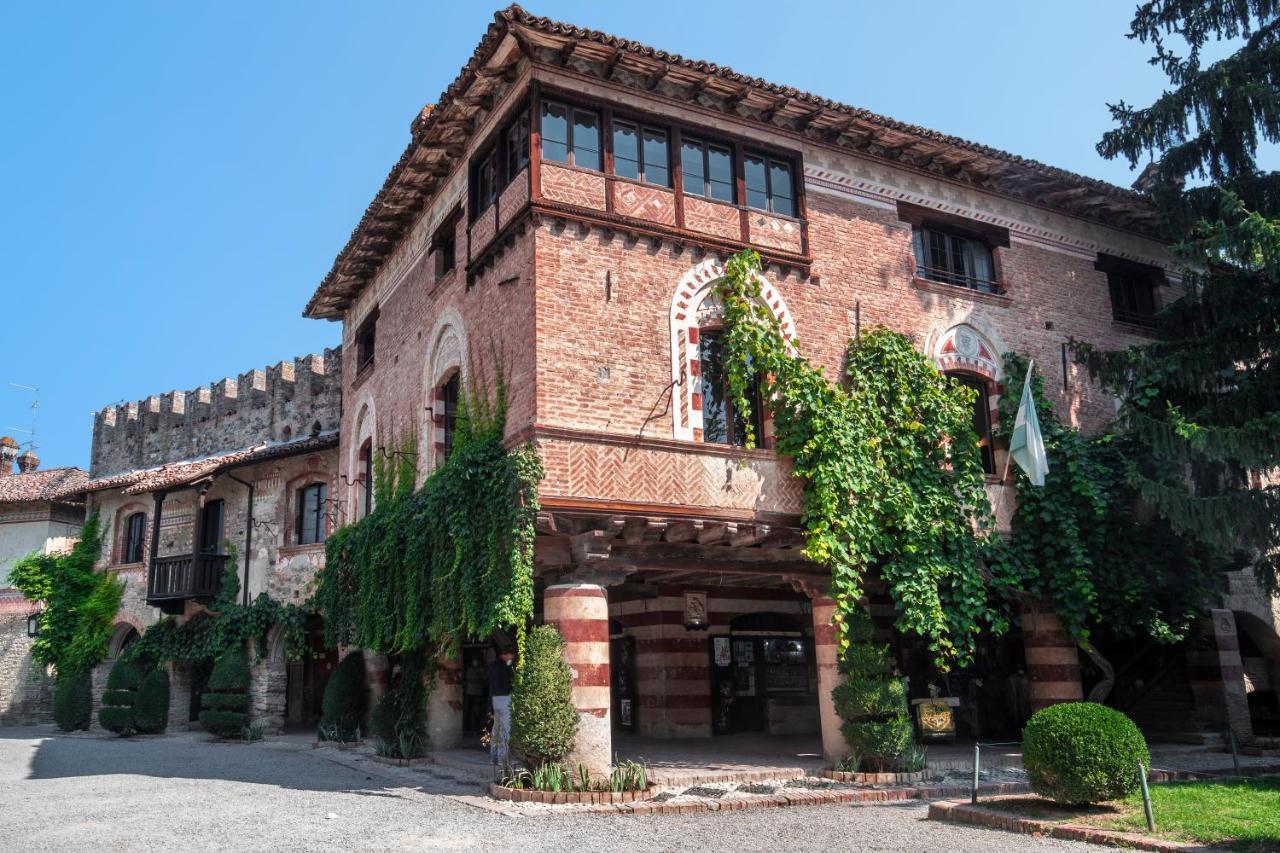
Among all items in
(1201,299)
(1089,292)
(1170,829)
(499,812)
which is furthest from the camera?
(1089,292)

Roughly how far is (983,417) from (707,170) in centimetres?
582

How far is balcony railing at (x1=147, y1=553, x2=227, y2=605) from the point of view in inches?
875

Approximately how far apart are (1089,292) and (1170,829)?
10.9 metres

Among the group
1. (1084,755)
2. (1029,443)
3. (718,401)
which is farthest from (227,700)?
(1084,755)

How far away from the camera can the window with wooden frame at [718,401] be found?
43.5 ft

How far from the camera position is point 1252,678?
20.3 meters

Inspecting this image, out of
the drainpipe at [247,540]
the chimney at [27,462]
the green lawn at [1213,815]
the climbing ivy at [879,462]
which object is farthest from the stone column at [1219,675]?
the chimney at [27,462]

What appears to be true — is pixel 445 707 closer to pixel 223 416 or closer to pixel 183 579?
pixel 183 579

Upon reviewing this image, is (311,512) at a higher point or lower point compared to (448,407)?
lower

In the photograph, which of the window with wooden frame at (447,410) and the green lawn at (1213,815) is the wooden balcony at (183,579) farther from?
the green lawn at (1213,815)

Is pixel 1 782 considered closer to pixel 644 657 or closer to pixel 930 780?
pixel 644 657

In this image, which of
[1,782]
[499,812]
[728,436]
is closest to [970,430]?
[728,436]

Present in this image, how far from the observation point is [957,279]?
53.1 ft

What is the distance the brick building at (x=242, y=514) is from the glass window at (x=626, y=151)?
10.1 m
